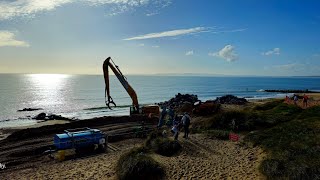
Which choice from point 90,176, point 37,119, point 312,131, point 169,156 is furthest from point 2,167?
point 37,119

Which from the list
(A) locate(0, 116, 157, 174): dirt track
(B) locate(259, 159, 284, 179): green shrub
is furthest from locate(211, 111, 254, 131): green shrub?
(B) locate(259, 159, 284, 179): green shrub

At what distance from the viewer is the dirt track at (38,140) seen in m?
17.5

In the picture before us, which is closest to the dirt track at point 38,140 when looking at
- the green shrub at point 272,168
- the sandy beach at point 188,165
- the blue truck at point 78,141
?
the blue truck at point 78,141

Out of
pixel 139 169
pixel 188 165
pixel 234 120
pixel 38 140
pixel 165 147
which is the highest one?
pixel 234 120

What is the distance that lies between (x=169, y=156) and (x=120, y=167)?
3.41 metres

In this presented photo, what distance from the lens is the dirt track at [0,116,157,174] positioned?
17469 mm

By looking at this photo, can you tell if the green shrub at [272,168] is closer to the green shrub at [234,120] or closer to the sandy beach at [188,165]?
the sandy beach at [188,165]

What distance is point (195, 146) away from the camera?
17.3m

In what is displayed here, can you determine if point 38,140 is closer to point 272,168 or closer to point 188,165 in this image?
point 188,165

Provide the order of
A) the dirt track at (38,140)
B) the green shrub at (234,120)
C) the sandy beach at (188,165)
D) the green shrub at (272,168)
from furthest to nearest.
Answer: the green shrub at (234,120)
the dirt track at (38,140)
the sandy beach at (188,165)
the green shrub at (272,168)

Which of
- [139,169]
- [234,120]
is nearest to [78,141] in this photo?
[139,169]

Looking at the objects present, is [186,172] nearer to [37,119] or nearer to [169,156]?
[169,156]

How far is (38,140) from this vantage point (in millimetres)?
23125

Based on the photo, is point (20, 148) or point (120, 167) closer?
point (120, 167)
